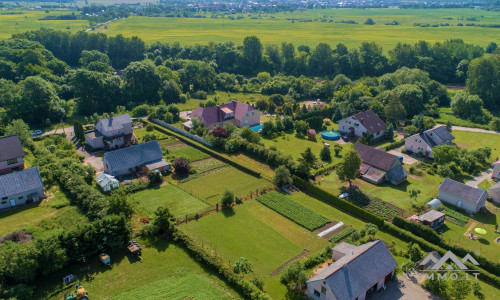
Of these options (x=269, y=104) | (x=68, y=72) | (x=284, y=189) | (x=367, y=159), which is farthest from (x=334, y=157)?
(x=68, y=72)

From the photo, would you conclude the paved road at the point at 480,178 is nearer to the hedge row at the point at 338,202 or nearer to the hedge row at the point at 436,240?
the hedge row at the point at 436,240

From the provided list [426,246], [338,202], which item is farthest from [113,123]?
[426,246]

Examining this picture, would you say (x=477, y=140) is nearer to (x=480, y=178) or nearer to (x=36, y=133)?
(x=480, y=178)

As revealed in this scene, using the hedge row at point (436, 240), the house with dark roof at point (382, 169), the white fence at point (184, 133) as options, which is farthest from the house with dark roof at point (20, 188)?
the house with dark roof at point (382, 169)

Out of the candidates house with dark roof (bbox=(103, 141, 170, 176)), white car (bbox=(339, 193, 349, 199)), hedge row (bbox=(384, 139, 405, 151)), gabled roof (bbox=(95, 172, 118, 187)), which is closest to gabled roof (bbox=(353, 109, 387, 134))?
hedge row (bbox=(384, 139, 405, 151))

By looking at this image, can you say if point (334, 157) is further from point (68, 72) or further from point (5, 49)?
point (5, 49)

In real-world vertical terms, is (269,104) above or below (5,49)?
below

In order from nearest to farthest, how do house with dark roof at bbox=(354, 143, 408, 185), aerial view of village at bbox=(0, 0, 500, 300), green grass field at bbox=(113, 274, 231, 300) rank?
green grass field at bbox=(113, 274, 231, 300) → aerial view of village at bbox=(0, 0, 500, 300) → house with dark roof at bbox=(354, 143, 408, 185)

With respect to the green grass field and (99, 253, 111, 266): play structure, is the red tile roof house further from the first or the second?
the green grass field
